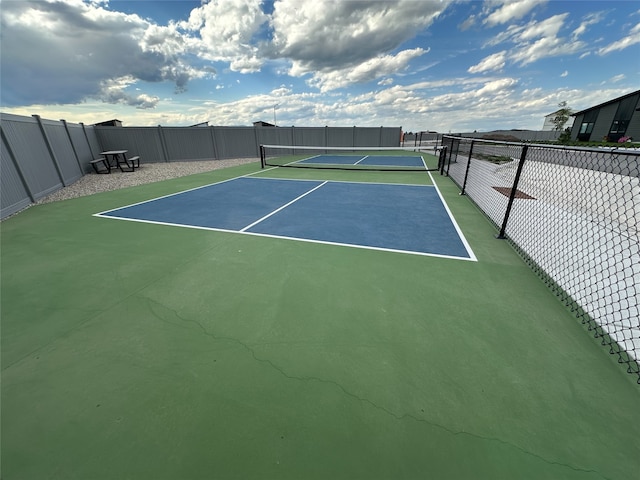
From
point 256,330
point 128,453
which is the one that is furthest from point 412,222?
point 128,453

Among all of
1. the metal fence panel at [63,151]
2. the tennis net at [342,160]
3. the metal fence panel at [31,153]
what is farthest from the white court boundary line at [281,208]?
the metal fence panel at [63,151]

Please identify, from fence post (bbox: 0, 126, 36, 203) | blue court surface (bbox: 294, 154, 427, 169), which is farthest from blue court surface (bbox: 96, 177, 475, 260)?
blue court surface (bbox: 294, 154, 427, 169)

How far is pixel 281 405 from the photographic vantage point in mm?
2250

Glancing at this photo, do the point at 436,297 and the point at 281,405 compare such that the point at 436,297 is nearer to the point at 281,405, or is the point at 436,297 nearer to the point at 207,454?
the point at 281,405

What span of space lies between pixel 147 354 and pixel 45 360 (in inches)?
40.0

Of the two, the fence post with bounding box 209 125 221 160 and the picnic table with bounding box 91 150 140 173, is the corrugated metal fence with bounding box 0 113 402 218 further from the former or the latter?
the picnic table with bounding box 91 150 140 173

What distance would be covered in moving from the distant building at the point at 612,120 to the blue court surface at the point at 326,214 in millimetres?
32673

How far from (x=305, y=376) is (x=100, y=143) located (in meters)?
21.6

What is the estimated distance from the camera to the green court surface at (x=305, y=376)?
74.4 inches

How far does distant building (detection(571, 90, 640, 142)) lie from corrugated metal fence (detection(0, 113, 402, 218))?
23095mm

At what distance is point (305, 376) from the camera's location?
8.27ft

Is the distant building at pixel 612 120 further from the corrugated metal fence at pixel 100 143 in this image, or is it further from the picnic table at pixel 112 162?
the picnic table at pixel 112 162

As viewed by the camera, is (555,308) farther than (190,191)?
No

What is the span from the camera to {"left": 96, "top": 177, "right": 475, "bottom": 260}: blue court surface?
18.6 ft
